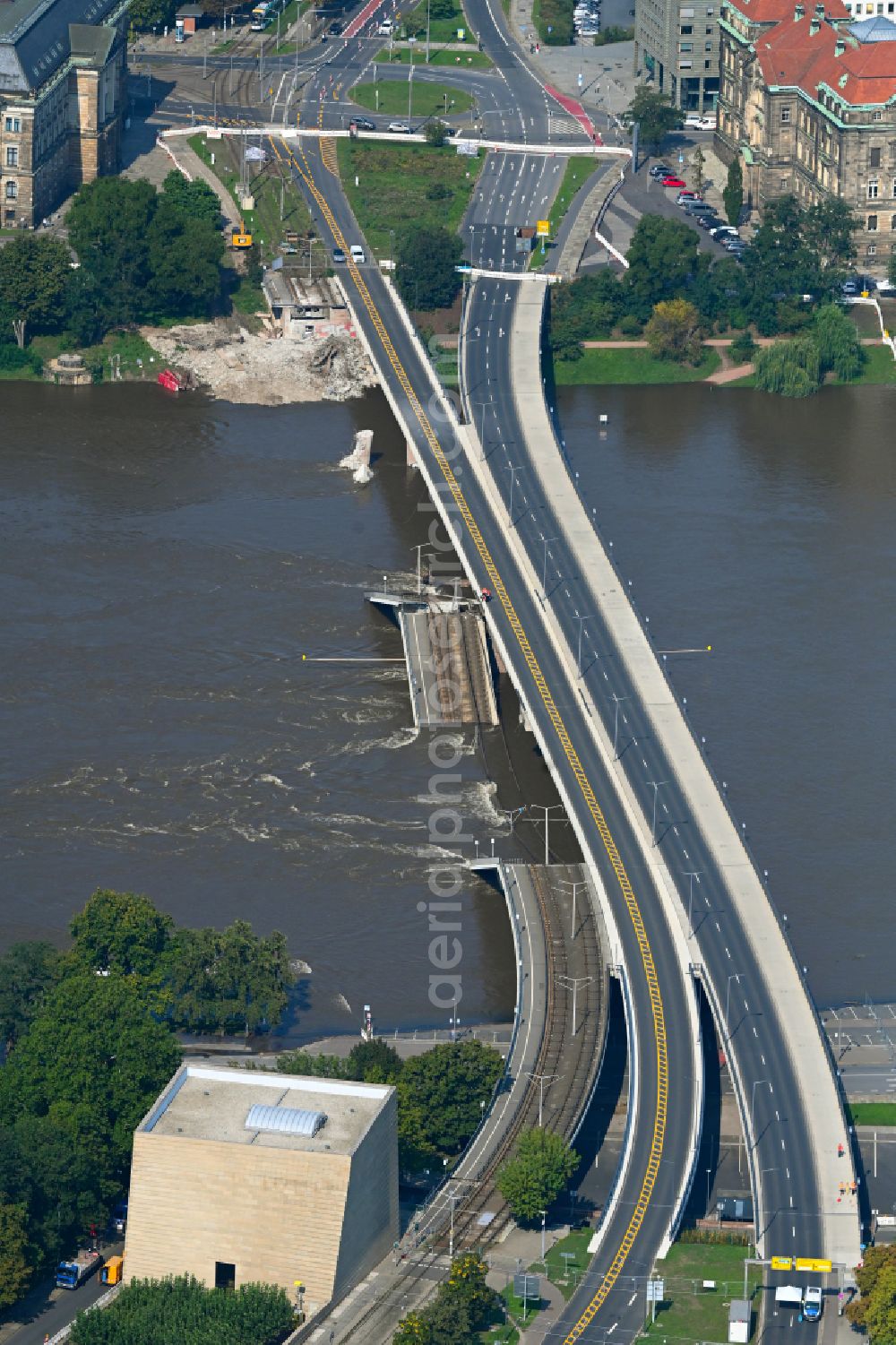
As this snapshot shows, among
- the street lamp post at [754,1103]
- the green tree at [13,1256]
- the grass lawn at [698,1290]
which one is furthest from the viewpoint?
the street lamp post at [754,1103]

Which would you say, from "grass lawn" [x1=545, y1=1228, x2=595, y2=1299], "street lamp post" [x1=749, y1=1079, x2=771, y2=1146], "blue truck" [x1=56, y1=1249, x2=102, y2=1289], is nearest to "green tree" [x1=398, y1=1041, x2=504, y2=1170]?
"grass lawn" [x1=545, y1=1228, x2=595, y2=1299]

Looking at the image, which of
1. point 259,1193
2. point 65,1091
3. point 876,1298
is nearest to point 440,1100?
point 259,1193

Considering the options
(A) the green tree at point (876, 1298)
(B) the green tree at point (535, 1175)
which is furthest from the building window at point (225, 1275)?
(A) the green tree at point (876, 1298)

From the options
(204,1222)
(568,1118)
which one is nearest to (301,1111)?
(204,1222)

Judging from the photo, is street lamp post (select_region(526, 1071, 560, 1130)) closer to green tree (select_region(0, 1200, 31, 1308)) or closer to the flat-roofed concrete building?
the flat-roofed concrete building

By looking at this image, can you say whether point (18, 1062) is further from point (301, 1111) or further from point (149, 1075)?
point (301, 1111)

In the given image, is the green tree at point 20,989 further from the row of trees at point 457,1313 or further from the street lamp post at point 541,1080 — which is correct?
the row of trees at point 457,1313
